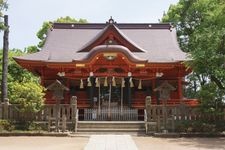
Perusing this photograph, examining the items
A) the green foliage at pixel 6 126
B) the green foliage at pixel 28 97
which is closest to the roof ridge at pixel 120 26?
the green foliage at pixel 28 97

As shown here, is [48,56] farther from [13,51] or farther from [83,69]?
[13,51]

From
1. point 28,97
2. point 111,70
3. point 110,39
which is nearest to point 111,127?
point 28,97

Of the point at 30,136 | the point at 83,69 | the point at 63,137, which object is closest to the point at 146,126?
the point at 63,137

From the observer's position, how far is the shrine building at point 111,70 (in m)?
24.3

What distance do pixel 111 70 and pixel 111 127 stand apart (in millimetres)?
5525

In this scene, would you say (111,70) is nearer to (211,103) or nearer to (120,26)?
(120,26)

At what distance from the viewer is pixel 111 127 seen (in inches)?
795

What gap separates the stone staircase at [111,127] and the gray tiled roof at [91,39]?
19.2 ft

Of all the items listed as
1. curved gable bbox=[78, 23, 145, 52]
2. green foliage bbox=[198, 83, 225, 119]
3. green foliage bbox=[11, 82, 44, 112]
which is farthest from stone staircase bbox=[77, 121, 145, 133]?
curved gable bbox=[78, 23, 145, 52]

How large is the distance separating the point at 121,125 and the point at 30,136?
197 inches

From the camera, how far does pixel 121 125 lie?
66.6ft

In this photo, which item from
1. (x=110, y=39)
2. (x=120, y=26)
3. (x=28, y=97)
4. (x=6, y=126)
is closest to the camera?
(x=6, y=126)

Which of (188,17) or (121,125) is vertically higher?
(188,17)

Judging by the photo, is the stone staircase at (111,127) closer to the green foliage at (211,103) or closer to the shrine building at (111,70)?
the green foliage at (211,103)
